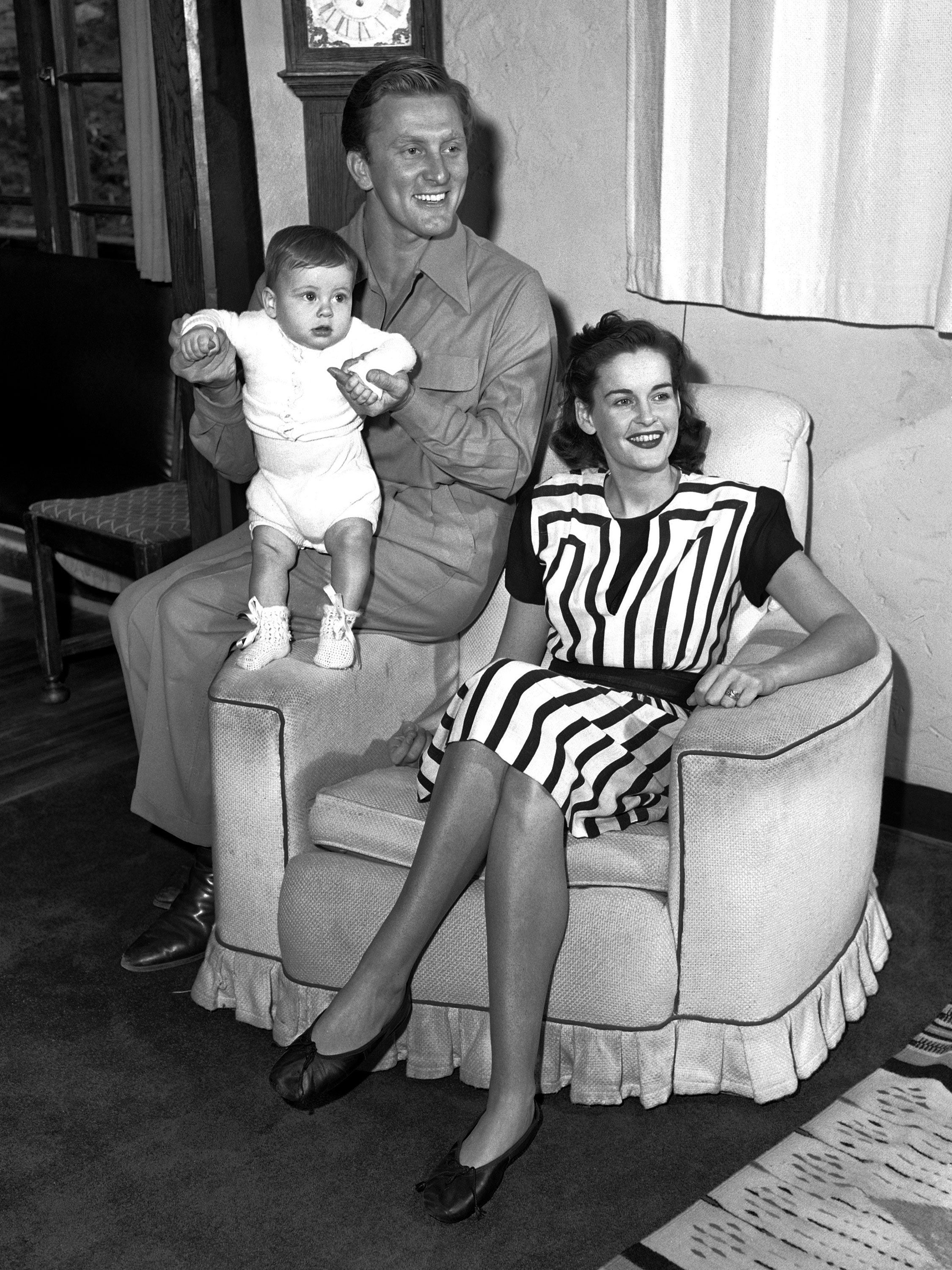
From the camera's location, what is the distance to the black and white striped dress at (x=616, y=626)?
76.0 inches

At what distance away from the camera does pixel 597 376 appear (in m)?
2.09

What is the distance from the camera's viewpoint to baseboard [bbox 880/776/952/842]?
106 inches

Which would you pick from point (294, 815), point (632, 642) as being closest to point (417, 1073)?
point (294, 815)

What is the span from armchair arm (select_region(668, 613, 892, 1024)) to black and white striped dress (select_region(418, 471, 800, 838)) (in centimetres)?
14

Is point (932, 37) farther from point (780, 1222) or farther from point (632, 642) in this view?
point (780, 1222)

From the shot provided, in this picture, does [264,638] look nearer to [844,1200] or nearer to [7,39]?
[844,1200]

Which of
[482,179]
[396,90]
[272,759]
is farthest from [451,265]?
[272,759]

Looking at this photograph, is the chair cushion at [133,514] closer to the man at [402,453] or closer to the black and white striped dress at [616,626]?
the man at [402,453]

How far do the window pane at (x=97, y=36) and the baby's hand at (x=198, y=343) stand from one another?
2.34 m

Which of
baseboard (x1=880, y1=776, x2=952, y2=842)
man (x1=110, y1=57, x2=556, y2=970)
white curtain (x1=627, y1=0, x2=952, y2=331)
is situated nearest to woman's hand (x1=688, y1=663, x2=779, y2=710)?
man (x1=110, y1=57, x2=556, y2=970)

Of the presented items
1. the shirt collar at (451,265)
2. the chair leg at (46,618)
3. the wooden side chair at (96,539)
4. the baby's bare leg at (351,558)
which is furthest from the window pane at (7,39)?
the baby's bare leg at (351,558)

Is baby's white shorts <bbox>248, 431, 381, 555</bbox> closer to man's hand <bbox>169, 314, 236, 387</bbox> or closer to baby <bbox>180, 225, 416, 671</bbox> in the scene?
baby <bbox>180, 225, 416, 671</bbox>

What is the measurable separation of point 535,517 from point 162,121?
1307 millimetres

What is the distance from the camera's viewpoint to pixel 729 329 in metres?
2.67
